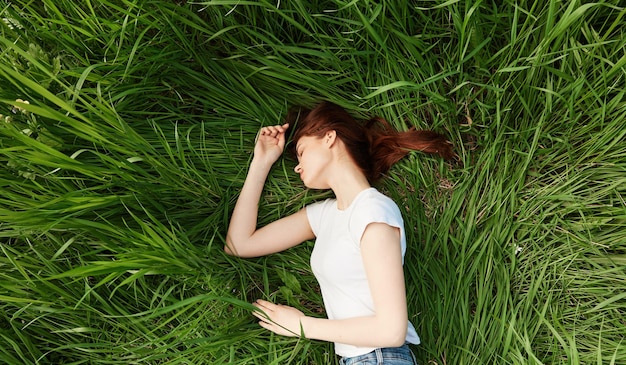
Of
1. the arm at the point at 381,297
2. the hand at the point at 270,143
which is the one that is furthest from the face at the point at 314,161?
the arm at the point at 381,297

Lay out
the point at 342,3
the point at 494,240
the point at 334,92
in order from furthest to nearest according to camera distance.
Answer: the point at 334,92 → the point at 494,240 → the point at 342,3

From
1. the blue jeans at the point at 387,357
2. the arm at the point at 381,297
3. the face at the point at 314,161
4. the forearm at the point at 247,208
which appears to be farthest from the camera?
the forearm at the point at 247,208

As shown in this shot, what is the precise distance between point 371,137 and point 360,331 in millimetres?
814

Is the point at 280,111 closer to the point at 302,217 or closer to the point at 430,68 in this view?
the point at 302,217

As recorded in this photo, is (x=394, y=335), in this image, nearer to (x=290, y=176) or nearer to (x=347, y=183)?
(x=347, y=183)

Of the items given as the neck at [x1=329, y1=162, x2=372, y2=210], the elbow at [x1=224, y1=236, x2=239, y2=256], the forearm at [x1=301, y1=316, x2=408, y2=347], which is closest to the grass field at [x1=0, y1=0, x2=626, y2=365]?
the elbow at [x1=224, y1=236, x2=239, y2=256]

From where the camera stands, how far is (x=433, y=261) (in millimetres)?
2184

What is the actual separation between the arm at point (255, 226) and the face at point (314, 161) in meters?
0.17

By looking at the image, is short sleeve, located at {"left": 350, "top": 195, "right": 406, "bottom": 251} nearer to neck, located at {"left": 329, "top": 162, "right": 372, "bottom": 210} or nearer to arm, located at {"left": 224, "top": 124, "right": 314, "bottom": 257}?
neck, located at {"left": 329, "top": 162, "right": 372, "bottom": 210}

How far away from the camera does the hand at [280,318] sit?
209 centimetres

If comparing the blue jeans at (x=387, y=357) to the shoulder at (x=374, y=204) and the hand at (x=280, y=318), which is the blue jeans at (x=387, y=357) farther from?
the shoulder at (x=374, y=204)

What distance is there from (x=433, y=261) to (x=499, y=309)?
34cm

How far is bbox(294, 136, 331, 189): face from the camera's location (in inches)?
81.2

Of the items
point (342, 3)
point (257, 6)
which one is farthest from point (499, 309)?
point (257, 6)
